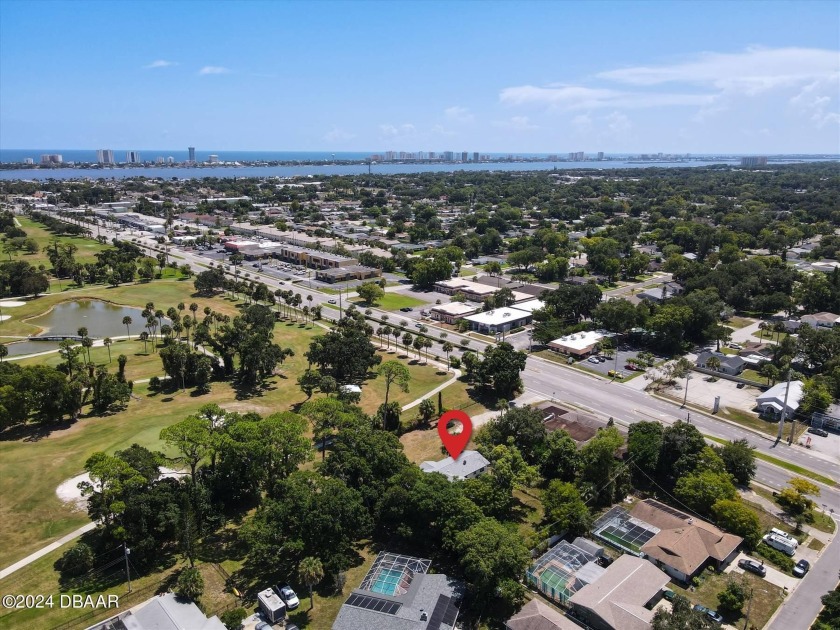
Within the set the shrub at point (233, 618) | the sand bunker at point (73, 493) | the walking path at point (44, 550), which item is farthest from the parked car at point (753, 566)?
the walking path at point (44, 550)

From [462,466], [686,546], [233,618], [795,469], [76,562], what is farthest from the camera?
[795,469]

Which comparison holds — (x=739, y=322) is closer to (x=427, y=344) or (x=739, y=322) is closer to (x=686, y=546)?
(x=427, y=344)

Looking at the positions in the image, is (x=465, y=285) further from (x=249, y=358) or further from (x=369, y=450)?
(x=369, y=450)

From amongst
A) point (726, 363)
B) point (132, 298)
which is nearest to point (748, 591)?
point (726, 363)

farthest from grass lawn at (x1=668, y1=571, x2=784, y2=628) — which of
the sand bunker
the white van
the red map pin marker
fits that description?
the sand bunker

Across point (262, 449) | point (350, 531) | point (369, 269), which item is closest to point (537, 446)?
point (350, 531)

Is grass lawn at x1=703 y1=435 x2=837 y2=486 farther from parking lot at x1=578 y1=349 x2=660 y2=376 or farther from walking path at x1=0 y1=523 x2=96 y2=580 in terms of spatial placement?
walking path at x1=0 y1=523 x2=96 y2=580
